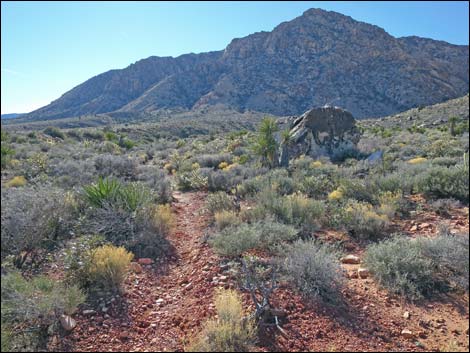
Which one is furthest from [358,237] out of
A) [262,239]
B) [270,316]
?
[270,316]

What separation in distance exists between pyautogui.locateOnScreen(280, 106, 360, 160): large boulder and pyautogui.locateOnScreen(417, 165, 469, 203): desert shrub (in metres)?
6.72

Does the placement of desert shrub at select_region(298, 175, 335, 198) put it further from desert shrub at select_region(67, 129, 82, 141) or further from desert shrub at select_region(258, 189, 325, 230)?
desert shrub at select_region(67, 129, 82, 141)

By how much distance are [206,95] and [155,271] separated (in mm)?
74555

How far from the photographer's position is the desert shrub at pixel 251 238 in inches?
193

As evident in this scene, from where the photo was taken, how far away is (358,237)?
5.75 metres

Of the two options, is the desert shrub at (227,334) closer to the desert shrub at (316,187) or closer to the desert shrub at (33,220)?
the desert shrub at (33,220)

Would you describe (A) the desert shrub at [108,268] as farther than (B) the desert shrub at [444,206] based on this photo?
No

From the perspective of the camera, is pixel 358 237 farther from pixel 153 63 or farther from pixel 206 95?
pixel 153 63

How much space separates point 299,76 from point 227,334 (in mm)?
74856

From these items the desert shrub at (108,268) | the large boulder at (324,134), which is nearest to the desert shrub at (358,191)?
the desert shrub at (108,268)

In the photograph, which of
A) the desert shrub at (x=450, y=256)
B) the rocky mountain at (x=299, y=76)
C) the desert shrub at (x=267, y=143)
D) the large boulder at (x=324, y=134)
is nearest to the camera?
the desert shrub at (x=450, y=256)

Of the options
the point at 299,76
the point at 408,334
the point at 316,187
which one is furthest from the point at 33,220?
the point at 299,76

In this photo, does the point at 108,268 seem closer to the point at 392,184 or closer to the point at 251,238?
the point at 251,238

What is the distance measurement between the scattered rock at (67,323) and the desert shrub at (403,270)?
370 cm
